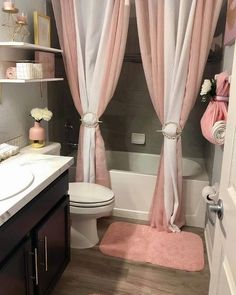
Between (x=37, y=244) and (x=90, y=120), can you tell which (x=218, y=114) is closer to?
(x=90, y=120)

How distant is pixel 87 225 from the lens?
7.86 ft

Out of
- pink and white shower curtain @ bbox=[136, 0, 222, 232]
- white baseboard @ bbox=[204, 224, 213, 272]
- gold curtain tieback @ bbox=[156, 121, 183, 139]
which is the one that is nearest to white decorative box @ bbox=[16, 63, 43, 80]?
pink and white shower curtain @ bbox=[136, 0, 222, 232]

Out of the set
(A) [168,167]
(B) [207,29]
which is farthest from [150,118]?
(B) [207,29]

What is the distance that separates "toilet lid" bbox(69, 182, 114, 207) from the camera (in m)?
2.25

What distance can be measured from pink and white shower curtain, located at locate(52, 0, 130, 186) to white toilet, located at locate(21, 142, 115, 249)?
315mm

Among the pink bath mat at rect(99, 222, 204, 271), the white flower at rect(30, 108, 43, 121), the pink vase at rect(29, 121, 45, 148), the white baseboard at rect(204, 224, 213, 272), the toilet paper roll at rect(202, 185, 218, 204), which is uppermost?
the white flower at rect(30, 108, 43, 121)

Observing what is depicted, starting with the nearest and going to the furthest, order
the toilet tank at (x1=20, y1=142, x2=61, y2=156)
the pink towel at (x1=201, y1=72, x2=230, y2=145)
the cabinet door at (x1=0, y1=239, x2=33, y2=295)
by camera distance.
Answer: the cabinet door at (x1=0, y1=239, x2=33, y2=295)
the pink towel at (x1=201, y1=72, x2=230, y2=145)
the toilet tank at (x1=20, y1=142, x2=61, y2=156)

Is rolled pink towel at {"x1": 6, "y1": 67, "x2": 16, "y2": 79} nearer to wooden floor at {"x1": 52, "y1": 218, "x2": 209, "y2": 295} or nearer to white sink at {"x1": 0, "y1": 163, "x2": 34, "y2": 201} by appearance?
white sink at {"x1": 0, "y1": 163, "x2": 34, "y2": 201}

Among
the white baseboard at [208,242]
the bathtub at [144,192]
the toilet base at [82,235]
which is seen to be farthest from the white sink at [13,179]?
the white baseboard at [208,242]

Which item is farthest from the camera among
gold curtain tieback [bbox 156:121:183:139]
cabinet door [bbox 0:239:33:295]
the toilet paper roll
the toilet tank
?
gold curtain tieback [bbox 156:121:183:139]

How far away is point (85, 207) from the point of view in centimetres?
224

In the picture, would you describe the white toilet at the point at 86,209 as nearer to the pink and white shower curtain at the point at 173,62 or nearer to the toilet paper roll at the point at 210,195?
the pink and white shower curtain at the point at 173,62

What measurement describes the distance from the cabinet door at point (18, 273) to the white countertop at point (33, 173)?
212 millimetres

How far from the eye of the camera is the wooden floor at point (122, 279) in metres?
1.97
